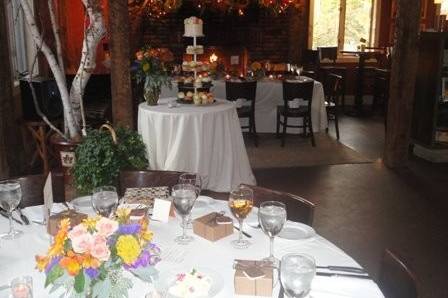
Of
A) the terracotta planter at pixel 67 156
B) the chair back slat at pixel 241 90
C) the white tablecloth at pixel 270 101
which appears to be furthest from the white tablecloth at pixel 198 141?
the white tablecloth at pixel 270 101

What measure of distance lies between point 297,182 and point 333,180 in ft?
1.32

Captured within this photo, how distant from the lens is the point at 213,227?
5.99ft

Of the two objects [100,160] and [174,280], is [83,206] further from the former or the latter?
[100,160]

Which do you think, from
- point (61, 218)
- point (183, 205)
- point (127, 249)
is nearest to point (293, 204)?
point (183, 205)

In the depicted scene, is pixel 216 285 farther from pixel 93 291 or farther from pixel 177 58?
pixel 177 58

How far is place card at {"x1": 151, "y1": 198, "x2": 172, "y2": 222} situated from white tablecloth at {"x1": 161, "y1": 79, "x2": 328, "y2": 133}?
5012mm

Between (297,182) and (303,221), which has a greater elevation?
(303,221)

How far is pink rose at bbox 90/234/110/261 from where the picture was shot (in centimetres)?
112

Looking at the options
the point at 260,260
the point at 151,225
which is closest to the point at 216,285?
the point at 260,260

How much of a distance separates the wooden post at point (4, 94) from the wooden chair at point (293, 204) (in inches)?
130

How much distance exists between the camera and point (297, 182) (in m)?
5.18

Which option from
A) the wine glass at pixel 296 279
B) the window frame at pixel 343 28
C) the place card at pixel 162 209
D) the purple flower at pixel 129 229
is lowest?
the place card at pixel 162 209

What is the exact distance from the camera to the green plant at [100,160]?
326cm

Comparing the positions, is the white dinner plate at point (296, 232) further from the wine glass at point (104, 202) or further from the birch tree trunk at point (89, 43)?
the birch tree trunk at point (89, 43)
